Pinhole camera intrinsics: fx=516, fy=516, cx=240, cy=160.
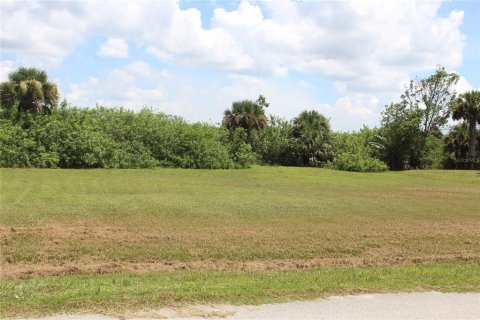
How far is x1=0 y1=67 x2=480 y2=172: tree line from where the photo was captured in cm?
3797

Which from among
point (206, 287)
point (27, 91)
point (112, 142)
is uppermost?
point (27, 91)

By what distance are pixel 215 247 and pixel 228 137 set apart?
124 ft

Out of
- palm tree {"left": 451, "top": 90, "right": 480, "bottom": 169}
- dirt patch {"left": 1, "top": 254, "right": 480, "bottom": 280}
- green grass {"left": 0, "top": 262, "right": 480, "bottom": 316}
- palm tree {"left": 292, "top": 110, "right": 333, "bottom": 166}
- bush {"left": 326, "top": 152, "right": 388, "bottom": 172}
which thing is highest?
palm tree {"left": 451, "top": 90, "right": 480, "bottom": 169}

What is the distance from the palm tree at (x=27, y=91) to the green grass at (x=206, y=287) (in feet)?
A: 105

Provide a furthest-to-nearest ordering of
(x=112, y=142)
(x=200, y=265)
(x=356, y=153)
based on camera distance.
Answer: (x=356, y=153)
(x=112, y=142)
(x=200, y=265)

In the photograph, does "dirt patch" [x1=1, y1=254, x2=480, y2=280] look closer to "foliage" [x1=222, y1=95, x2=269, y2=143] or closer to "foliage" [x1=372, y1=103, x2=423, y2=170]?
"foliage" [x1=222, y1=95, x2=269, y2=143]

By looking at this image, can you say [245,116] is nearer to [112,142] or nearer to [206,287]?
[112,142]

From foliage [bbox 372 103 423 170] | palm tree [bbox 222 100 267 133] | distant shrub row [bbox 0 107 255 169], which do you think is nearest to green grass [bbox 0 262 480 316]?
distant shrub row [bbox 0 107 255 169]

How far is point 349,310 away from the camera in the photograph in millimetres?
6223

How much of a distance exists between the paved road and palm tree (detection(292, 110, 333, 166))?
46369 millimetres

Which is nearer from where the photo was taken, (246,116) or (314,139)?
(246,116)

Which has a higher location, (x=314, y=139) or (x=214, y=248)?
(x=314, y=139)

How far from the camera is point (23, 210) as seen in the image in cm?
1576

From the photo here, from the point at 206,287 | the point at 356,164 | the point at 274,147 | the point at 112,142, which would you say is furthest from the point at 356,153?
the point at 206,287
